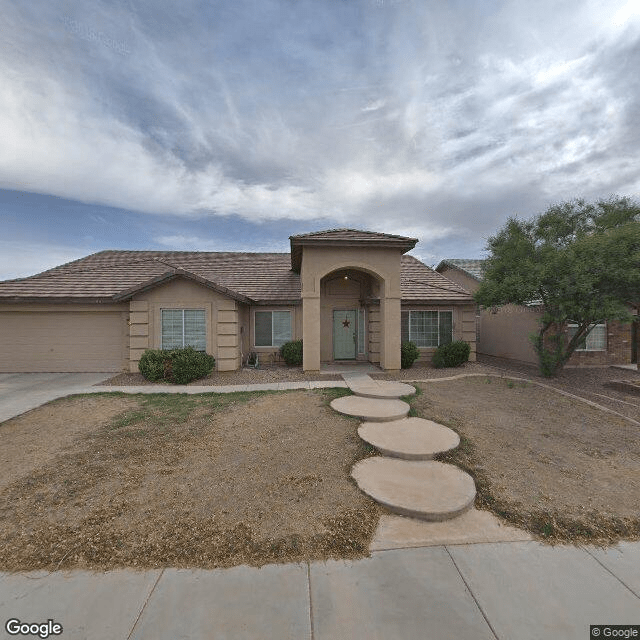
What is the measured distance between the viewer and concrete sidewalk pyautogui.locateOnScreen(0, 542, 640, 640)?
7.33ft

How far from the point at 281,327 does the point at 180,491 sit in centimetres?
1026

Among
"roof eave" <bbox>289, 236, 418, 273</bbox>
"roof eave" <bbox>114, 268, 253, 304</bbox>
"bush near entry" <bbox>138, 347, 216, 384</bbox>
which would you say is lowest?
"bush near entry" <bbox>138, 347, 216, 384</bbox>

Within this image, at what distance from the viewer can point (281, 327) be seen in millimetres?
14016

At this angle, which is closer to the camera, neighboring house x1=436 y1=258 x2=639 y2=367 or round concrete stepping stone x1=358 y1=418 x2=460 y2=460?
round concrete stepping stone x1=358 y1=418 x2=460 y2=460

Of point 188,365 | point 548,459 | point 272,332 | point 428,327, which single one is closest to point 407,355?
point 428,327

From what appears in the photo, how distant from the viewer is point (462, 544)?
3.07 metres

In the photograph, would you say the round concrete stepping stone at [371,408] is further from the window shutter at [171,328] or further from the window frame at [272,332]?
the window shutter at [171,328]

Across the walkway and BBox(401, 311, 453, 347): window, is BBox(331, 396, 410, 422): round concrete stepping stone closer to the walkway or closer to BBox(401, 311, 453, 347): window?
the walkway

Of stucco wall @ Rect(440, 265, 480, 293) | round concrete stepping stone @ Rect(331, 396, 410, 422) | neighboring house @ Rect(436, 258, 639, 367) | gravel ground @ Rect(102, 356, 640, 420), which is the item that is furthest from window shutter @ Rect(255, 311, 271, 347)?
stucco wall @ Rect(440, 265, 480, 293)

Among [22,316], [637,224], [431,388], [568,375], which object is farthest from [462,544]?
[22,316]

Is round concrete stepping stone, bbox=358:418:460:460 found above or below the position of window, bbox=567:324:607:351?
below

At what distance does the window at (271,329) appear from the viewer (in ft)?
45.6

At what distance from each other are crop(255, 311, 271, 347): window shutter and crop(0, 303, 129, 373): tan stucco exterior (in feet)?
17.1

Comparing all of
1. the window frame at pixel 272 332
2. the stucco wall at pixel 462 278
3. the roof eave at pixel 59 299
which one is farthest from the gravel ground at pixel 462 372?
the stucco wall at pixel 462 278
